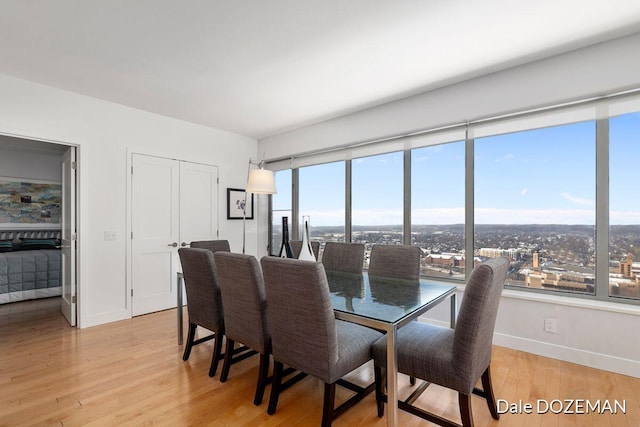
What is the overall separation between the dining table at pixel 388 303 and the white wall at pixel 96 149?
105 inches

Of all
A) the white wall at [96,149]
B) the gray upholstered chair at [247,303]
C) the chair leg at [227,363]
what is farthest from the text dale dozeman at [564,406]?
the white wall at [96,149]

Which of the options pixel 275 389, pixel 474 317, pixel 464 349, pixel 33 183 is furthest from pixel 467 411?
pixel 33 183

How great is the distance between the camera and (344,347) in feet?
5.46

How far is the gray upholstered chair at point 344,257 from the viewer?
113 inches

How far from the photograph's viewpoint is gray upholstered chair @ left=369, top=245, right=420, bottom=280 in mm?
2518

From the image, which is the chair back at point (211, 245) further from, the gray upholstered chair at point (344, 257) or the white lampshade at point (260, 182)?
the gray upholstered chair at point (344, 257)

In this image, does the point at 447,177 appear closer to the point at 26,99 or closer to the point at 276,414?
the point at 276,414

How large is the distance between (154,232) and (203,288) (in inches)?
78.9

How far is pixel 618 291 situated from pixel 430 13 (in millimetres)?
2557

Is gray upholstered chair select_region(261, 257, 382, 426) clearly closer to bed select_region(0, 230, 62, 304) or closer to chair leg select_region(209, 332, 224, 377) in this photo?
chair leg select_region(209, 332, 224, 377)

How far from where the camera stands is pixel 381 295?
1.99 metres

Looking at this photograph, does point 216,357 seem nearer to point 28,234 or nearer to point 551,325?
point 551,325

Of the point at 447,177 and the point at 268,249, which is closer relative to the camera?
the point at 447,177

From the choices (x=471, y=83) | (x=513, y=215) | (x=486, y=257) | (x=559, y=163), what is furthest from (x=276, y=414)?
(x=471, y=83)
